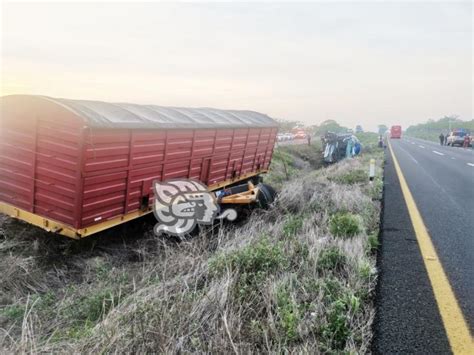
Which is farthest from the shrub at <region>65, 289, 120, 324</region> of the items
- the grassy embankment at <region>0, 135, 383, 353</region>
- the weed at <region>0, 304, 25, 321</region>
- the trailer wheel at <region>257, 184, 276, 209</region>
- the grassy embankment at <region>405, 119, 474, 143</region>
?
the grassy embankment at <region>405, 119, 474, 143</region>

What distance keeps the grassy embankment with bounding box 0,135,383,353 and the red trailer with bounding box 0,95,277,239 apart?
701 millimetres

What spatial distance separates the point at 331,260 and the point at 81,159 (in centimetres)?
378

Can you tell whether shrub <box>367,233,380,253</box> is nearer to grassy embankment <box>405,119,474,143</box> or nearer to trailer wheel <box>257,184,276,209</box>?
trailer wheel <box>257,184,276,209</box>

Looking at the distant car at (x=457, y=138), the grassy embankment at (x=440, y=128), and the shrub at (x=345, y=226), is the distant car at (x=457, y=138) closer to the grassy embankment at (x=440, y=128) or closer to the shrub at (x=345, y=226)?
the grassy embankment at (x=440, y=128)

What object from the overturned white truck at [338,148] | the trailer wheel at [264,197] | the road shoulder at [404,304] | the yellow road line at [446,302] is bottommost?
the overturned white truck at [338,148]

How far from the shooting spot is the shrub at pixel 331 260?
12.1 ft

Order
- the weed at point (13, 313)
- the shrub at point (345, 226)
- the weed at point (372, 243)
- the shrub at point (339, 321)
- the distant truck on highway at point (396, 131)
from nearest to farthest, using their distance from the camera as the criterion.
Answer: the shrub at point (339, 321) → the weed at point (13, 313) → the weed at point (372, 243) → the shrub at point (345, 226) → the distant truck on highway at point (396, 131)

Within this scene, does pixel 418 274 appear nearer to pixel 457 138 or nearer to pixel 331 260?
pixel 331 260

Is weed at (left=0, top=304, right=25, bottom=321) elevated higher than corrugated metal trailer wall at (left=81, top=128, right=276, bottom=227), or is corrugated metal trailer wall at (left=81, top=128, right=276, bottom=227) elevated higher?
corrugated metal trailer wall at (left=81, top=128, right=276, bottom=227)

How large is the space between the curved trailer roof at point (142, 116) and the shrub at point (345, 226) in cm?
355

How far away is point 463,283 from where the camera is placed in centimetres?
366

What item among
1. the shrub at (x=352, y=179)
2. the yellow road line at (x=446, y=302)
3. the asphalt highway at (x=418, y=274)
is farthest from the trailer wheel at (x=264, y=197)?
the yellow road line at (x=446, y=302)

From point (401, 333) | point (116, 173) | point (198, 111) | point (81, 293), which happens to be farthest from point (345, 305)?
point (198, 111)

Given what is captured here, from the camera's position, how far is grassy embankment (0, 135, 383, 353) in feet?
8.67
